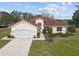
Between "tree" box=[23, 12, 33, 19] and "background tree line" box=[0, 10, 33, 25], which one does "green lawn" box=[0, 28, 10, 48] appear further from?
"tree" box=[23, 12, 33, 19]

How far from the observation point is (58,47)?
7.90 m

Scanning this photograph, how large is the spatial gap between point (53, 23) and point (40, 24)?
1.03 ft

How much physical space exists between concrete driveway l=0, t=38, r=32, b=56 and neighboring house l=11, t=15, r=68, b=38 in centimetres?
19

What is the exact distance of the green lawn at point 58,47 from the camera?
25.8 ft

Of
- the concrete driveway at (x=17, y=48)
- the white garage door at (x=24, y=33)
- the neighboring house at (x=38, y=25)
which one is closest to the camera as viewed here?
the concrete driveway at (x=17, y=48)

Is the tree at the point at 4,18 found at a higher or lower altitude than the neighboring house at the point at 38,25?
higher

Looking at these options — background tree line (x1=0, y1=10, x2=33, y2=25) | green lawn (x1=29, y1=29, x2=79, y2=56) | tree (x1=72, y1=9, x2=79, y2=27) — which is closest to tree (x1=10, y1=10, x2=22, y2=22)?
background tree line (x1=0, y1=10, x2=33, y2=25)

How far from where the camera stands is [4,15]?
785 centimetres

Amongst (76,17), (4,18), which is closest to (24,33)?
(4,18)

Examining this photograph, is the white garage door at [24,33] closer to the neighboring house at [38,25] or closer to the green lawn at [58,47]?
the neighboring house at [38,25]

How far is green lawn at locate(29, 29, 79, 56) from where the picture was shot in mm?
7855

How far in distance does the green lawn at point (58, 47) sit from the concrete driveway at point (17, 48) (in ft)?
0.44

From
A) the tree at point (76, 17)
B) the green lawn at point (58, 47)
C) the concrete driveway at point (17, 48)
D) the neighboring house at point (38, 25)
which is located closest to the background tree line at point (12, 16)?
the neighboring house at point (38, 25)

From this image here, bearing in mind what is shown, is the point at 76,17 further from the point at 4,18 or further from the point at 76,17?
the point at 4,18
